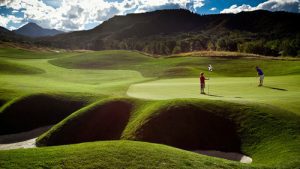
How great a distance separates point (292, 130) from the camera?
21844 mm

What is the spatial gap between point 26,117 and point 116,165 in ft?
78.3

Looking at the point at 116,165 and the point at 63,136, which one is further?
the point at 63,136

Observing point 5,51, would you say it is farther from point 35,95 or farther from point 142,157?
point 142,157

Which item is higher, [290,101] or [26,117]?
[290,101]

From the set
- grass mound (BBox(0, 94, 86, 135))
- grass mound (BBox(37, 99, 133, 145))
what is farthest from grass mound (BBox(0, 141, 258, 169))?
grass mound (BBox(0, 94, 86, 135))

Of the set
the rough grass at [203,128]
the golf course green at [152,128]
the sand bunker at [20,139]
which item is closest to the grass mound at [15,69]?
the golf course green at [152,128]

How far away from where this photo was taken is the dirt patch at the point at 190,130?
77.8 feet

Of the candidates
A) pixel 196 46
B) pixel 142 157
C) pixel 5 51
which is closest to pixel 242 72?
pixel 142 157

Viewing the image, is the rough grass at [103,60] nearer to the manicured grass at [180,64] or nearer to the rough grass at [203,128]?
the manicured grass at [180,64]

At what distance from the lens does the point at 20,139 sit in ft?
100.0

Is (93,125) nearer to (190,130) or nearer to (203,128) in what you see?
(190,130)

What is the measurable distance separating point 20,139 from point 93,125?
7.98 m

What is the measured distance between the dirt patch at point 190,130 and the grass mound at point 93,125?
12.6ft

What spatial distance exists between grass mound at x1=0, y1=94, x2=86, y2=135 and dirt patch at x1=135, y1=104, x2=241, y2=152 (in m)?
13.9
